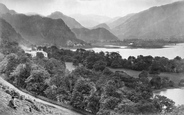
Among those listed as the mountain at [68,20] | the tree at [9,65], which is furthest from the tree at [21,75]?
the mountain at [68,20]

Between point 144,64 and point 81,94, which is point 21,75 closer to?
point 81,94

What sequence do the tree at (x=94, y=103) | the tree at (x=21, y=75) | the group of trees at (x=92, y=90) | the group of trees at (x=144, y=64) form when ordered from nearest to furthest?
the group of trees at (x=92, y=90) < the tree at (x=94, y=103) < the tree at (x=21, y=75) < the group of trees at (x=144, y=64)

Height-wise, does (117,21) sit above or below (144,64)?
above

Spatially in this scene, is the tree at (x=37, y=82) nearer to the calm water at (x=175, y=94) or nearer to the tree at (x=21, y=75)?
the tree at (x=21, y=75)

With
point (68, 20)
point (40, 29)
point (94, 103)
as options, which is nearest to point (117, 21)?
point (68, 20)

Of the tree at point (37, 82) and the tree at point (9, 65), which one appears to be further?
the tree at point (9, 65)

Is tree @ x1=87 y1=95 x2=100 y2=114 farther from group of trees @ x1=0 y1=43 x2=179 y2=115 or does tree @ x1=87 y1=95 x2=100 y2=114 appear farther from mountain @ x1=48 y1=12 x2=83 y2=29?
mountain @ x1=48 y1=12 x2=83 y2=29

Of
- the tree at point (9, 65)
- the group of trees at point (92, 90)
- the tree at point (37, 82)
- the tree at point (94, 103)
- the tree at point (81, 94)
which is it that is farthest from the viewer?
the tree at point (9, 65)
